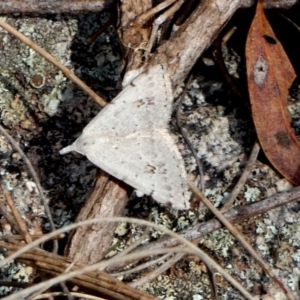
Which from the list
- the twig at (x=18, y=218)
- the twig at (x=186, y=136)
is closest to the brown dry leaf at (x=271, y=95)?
the twig at (x=186, y=136)

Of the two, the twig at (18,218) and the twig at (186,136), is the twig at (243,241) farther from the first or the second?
the twig at (18,218)

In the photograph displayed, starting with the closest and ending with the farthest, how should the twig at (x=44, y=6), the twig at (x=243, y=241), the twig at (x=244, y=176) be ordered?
1. the twig at (x=243, y=241)
2. the twig at (x=244, y=176)
3. the twig at (x=44, y=6)

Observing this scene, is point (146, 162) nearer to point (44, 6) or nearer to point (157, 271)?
point (157, 271)

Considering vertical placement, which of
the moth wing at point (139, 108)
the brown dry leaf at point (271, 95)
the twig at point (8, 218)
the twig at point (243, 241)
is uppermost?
the brown dry leaf at point (271, 95)

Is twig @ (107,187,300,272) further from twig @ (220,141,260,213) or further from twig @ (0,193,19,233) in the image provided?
twig @ (0,193,19,233)

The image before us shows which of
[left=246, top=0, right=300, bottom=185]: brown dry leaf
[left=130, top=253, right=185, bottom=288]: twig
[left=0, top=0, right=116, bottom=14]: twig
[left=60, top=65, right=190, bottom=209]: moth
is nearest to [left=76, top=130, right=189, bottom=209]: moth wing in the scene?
[left=60, top=65, right=190, bottom=209]: moth

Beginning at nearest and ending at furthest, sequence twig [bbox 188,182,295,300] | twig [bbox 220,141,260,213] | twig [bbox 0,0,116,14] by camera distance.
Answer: twig [bbox 188,182,295,300] < twig [bbox 220,141,260,213] < twig [bbox 0,0,116,14]
